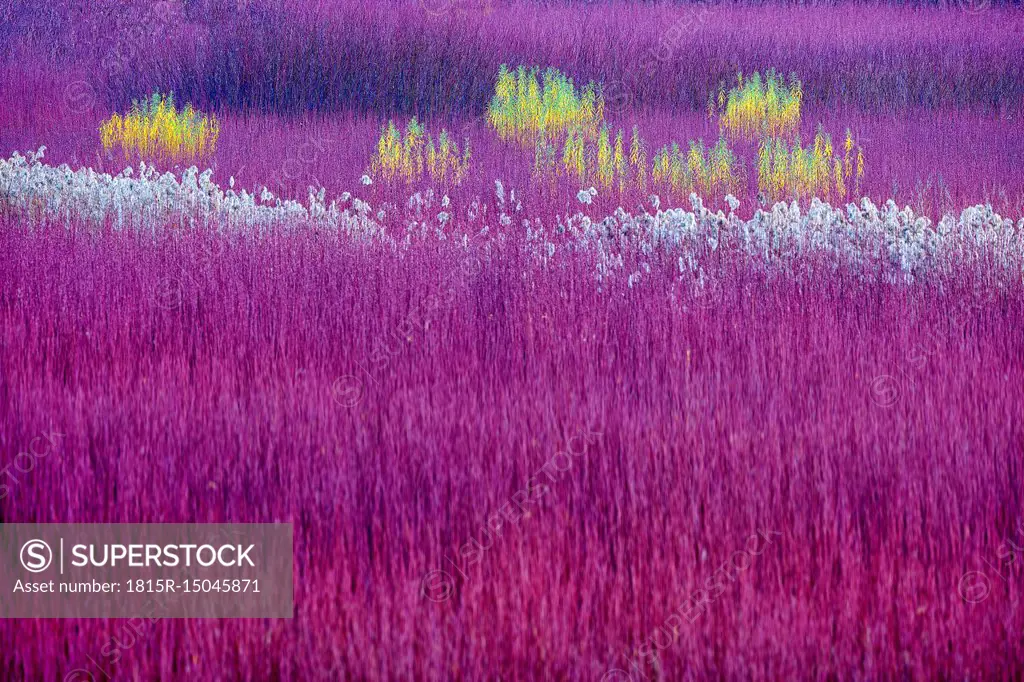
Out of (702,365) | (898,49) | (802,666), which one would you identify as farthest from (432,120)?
(802,666)

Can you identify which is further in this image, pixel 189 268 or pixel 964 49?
pixel 964 49

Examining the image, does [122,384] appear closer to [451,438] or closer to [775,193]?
[451,438]

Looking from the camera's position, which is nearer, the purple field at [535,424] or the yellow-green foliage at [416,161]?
the purple field at [535,424]

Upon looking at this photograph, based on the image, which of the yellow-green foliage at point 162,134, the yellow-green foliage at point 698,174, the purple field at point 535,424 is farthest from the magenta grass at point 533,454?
the yellow-green foliage at point 162,134

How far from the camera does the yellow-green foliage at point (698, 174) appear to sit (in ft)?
23.8

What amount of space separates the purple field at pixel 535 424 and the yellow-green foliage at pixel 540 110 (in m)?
2.09

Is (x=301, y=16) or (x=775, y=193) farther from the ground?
(x=301, y=16)

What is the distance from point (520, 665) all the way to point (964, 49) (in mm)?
11313

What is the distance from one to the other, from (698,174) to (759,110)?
2735mm

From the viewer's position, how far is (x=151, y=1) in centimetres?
1595

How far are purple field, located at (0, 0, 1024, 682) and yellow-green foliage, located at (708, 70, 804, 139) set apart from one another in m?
2.30

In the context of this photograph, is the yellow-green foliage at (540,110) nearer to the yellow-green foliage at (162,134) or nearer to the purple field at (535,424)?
the purple field at (535,424)

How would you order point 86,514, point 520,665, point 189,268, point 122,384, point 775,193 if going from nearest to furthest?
point 520,665, point 86,514, point 122,384, point 189,268, point 775,193

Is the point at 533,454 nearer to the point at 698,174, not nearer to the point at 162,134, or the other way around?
the point at 698,174
